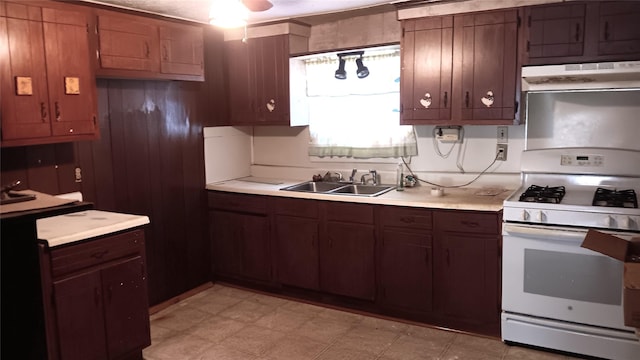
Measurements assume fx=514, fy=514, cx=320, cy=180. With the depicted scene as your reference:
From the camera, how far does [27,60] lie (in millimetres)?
2855

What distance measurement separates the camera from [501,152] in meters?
3.76

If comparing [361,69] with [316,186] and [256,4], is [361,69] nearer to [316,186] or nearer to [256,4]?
[316,186]

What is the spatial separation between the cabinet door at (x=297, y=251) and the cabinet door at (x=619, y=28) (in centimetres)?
225

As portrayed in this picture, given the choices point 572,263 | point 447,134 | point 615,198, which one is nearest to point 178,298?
point 447,134

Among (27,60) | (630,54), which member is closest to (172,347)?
(27,60)

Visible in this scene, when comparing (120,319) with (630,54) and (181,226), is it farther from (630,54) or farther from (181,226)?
(630,54)

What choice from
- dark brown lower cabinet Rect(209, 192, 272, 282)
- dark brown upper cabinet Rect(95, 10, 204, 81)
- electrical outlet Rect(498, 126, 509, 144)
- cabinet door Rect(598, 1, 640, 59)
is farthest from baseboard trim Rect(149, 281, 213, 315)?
cabinet door Rect(598, 1, 640, 59)

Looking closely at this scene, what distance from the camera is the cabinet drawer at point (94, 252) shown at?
2668mm

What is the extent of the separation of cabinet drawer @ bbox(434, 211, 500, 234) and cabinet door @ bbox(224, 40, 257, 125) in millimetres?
1926

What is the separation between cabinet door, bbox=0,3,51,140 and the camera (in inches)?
109

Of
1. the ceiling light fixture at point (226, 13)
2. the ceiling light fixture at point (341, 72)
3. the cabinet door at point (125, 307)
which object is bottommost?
the cabinet door at point (125, 307)

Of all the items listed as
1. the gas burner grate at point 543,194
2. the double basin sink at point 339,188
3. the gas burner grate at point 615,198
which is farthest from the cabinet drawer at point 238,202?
the gas burner grate at point 615,198

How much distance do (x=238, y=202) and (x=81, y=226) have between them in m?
1.56

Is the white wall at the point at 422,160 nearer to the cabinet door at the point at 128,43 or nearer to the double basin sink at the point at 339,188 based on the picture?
the double basin sink at the point at 339,188
